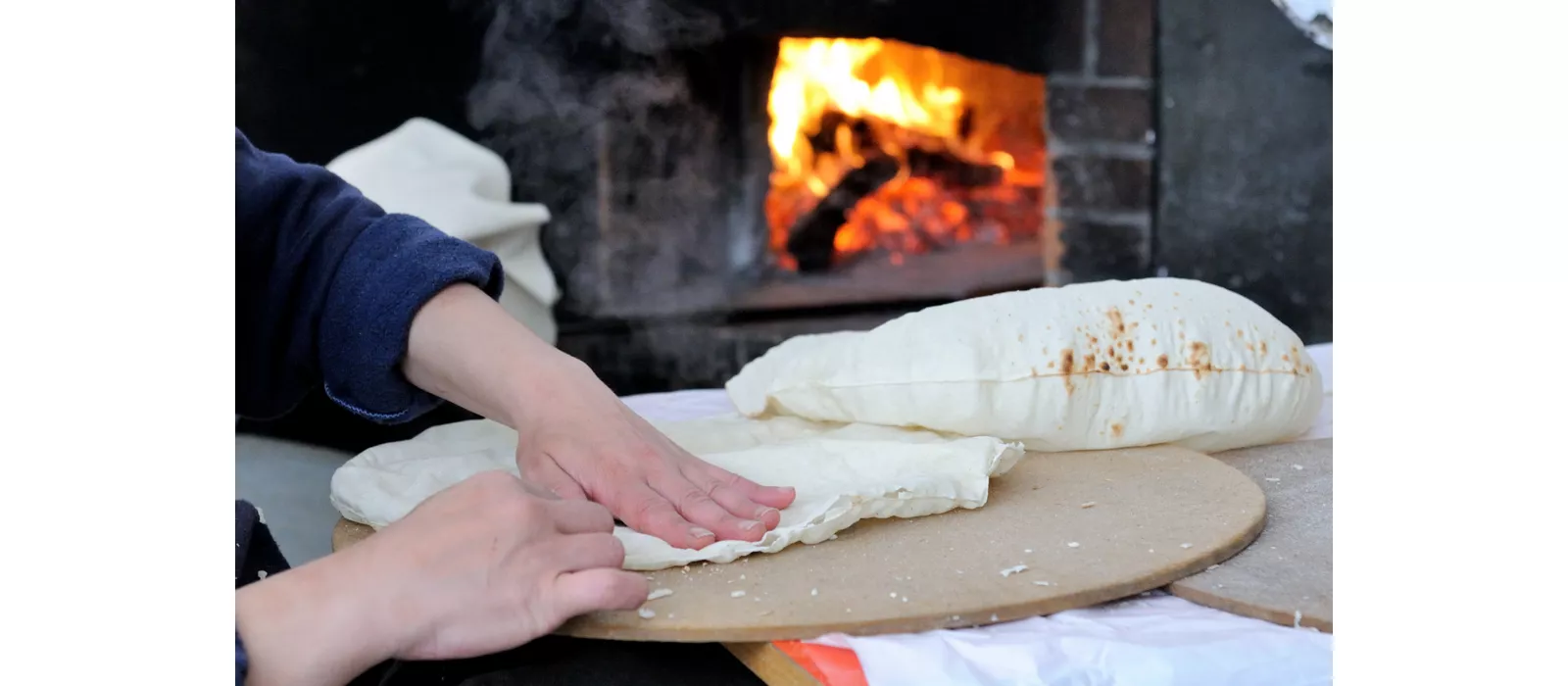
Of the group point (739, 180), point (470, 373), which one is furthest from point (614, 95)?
point (470, 373)

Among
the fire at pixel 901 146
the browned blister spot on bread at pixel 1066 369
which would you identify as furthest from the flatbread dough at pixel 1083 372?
the fire at pixel 901 146

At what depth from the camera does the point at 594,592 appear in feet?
1.76

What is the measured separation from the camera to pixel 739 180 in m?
1.76

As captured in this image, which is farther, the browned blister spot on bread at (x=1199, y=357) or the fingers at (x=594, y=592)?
the browned blister spot on bread at (x=1199, y=357)

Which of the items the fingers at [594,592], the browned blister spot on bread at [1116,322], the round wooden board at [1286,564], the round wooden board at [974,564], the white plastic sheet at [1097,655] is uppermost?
the browned blister spot on bread at [1116,322]

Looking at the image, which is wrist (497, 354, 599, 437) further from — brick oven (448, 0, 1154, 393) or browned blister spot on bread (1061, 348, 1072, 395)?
brick oven (448, 0, 1154, 393)

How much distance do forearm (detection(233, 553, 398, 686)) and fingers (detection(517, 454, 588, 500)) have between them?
0.53ft

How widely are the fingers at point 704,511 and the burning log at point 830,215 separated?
1.20m

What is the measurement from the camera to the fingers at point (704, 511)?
62cm

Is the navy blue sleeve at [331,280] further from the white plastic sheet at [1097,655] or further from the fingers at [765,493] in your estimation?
the white plastic sheet at [1097,655]

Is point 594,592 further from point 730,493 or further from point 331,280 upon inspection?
point 331,280
